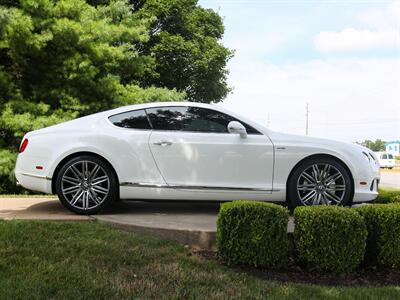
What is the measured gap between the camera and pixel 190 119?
5.50 meters

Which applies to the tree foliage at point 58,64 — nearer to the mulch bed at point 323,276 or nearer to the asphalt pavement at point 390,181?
the mulch bed at point 323,276

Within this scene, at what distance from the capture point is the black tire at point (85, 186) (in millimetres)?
5168

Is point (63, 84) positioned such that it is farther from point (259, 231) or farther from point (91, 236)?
point (259, 231)

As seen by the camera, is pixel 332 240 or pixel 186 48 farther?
pixel 186 48

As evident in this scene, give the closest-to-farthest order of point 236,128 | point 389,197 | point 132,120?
point 236,128, point 132,120, point 389,197

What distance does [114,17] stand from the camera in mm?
13805

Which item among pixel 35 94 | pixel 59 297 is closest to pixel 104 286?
pixel 59 297

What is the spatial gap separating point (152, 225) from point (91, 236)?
686 mm

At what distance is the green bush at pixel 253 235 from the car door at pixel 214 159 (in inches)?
47.3

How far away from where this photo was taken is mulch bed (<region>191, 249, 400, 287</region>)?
12.8ft

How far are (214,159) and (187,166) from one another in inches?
12.8

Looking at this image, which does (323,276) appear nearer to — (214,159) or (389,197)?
(214,159)

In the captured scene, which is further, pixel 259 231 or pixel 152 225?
pixel 152 225

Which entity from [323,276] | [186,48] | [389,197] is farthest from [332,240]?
[186,48]
